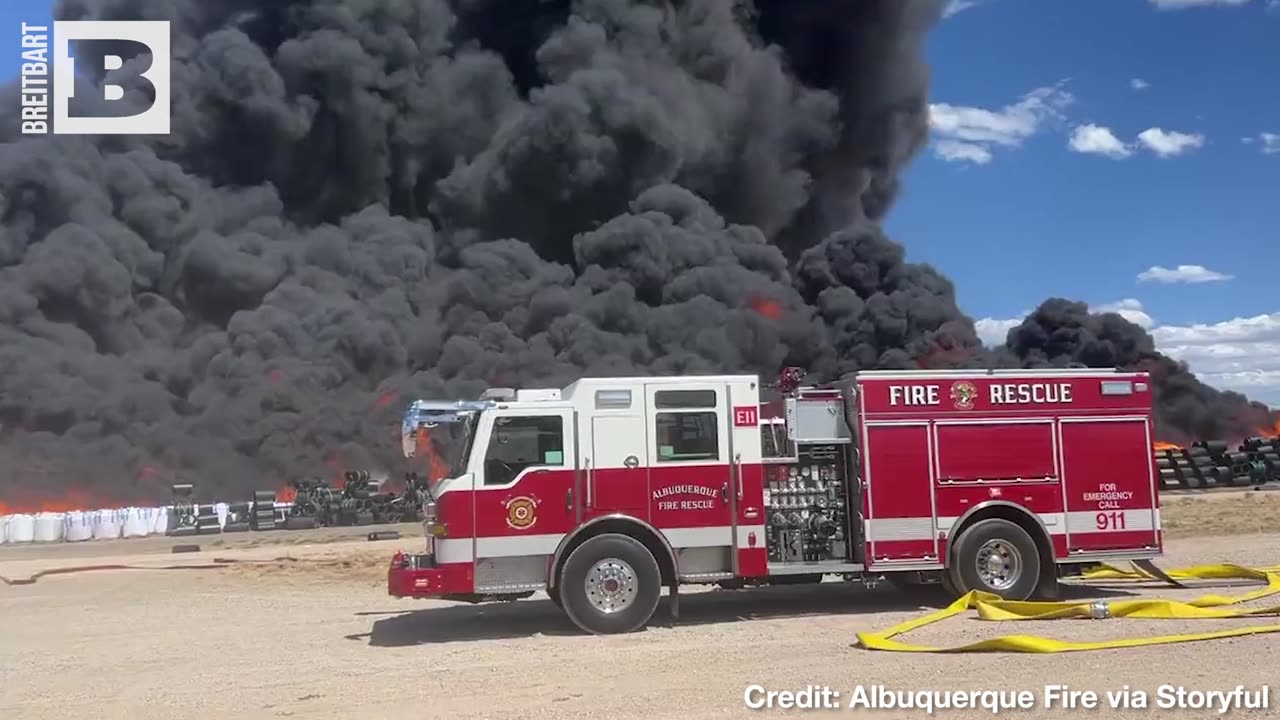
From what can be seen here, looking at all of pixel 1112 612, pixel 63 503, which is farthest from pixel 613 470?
pixel 63 503

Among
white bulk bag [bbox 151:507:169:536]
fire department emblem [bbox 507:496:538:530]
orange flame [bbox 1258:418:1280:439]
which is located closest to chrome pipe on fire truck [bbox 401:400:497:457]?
fire department emblem [bbox 507:496:538:530]

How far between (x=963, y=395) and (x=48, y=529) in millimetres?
24980

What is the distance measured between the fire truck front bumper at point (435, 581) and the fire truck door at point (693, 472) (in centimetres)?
183

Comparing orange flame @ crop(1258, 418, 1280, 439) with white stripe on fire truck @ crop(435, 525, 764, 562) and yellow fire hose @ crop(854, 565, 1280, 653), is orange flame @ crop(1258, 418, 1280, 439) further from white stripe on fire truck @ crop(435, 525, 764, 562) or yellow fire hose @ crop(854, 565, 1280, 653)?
white stripe on fire truck @ crop(435, 525, 764, 562)

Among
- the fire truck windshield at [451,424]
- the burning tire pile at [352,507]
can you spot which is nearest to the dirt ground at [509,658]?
the fire truck windshield at [451,424]

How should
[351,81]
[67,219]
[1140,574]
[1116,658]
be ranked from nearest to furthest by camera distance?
1. [1116,658]
2. [1140,574]
3. [67,219]
4. [351,81]

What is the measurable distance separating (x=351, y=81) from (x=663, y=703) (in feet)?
191

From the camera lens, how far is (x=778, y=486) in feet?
37.0

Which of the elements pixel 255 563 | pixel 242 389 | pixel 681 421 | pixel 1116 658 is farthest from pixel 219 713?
pixel 242 389

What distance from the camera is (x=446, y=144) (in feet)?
210

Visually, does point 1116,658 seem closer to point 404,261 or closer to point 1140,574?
point 1140,574

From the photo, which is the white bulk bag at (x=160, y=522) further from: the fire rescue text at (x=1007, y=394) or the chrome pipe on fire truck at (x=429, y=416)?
the fire rescue text at (x=1007, y=394)

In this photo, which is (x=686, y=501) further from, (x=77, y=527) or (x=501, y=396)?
(x=77, y=527)

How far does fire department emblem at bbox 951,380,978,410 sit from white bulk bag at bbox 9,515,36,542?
25.1 m
